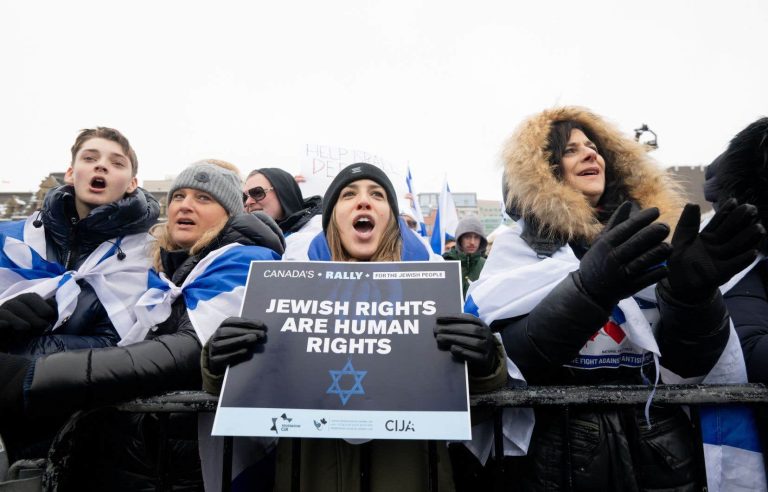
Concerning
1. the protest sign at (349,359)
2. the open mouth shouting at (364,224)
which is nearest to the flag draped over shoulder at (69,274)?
the protest sign at (349,359)

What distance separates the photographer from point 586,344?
1.74m

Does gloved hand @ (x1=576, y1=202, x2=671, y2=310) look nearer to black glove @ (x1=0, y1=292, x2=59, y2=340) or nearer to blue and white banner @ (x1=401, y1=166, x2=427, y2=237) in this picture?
black glove @ (x1=0, y1=292, x2=59, y2=340)

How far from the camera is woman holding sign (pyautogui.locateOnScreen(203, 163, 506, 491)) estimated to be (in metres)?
1.43

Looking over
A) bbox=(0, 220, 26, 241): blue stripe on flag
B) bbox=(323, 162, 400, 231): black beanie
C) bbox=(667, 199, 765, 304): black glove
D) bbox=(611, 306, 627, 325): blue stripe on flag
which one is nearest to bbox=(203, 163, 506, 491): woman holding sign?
bbox=(323, 162, 400, 231): black beanie

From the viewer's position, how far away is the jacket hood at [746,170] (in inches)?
77.3

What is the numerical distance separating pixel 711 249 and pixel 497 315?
0.76m

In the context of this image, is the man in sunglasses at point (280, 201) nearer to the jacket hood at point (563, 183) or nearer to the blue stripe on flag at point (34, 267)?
the blue stripe on flag at point (34, 267)

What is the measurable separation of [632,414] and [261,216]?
2.28m

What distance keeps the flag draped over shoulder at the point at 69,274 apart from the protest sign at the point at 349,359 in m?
1.02

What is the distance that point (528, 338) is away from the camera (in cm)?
160

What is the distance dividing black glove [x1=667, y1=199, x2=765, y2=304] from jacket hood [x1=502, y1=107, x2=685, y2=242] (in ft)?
1.55

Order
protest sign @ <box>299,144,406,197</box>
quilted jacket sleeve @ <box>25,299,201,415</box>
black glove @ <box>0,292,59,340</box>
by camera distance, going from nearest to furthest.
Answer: quilted jacket sleeve @ <box>25,299,201,415</box> < black glove @ <box>0,292,59,340</box> < protest sign @ <box>299,144,406,197</box>

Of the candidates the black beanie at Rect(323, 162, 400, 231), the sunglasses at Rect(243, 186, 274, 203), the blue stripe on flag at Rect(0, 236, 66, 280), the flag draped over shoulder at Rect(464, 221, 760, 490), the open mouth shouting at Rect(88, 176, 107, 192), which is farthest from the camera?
the sunglasses at Rect(243, 186, 274, 203)

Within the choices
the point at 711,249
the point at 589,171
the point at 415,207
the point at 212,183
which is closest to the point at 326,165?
the point at 415,207
